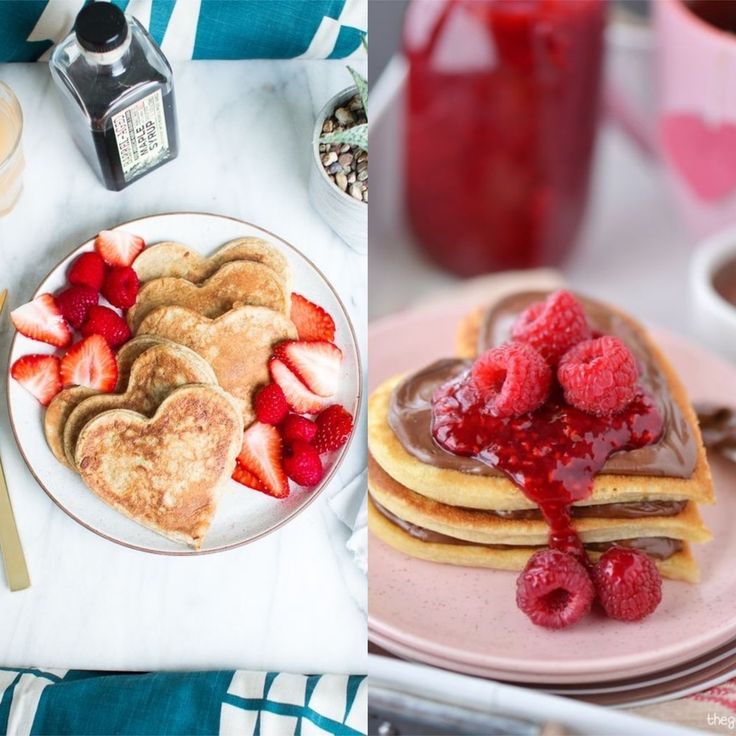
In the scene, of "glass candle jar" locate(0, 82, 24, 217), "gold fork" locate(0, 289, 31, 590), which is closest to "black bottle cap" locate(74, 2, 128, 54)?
"glass candle jar" locate(0, 82, 24, 217)

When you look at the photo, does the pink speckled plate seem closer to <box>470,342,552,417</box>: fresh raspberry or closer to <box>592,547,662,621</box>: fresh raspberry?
<box>592,547,662,621</box>: fresh raspberry

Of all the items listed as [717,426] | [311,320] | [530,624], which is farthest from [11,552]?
[717,426]

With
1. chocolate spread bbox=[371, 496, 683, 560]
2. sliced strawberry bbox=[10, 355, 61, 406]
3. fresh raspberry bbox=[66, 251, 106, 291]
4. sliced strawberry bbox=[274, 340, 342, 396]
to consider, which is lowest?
chocolate spread bbox=[371, 496, 683, 560]

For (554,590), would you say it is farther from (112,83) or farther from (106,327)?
(112,83)

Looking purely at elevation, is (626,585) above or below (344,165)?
below

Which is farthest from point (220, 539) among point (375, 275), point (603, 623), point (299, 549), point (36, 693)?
point (375, 275)

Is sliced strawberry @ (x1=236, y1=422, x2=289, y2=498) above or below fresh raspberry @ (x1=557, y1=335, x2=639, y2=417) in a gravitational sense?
below
